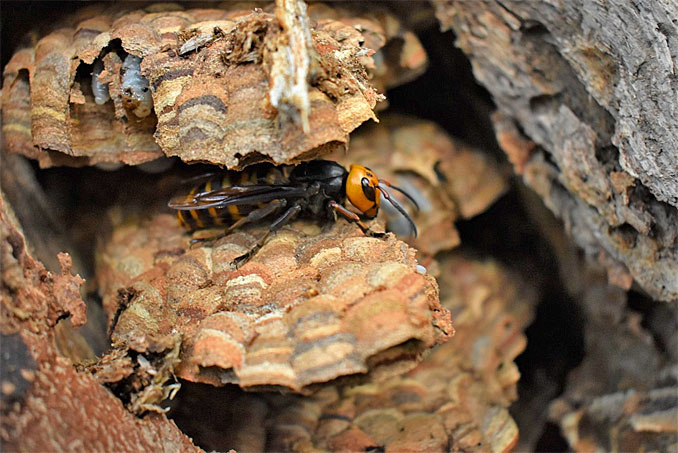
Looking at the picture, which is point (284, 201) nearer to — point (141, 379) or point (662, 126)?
point (141, 379)

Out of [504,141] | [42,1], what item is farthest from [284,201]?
[42,1]

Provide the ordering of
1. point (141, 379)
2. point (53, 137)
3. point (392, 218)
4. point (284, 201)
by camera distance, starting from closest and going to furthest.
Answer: point (141, 379)
point (53, 137)
point (284, 201)
point (392, 218)

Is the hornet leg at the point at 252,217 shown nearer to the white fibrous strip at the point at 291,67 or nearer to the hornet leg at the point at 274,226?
the hornet leg at the point at 274,226

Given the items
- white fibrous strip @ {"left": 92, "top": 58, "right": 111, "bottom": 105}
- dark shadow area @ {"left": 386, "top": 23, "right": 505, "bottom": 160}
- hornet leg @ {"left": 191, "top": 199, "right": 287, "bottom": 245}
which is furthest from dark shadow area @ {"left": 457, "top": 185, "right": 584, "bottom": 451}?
white fibrous strip @ {"left": 92, "top": 58, "right": 111, "bottom": 105}

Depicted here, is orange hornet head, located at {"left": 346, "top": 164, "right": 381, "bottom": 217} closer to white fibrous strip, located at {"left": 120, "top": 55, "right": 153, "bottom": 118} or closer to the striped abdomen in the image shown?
the striped abdomen

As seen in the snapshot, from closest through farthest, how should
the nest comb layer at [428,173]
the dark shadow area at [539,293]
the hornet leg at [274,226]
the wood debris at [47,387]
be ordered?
the wood debris at [47,387] < the hornet leg at [274,226] < the nest comb layer at [428,173] < the dark shadow area at [539,293]

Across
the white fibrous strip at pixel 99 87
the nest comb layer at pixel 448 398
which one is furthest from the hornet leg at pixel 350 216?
the white fibrous strip at pixel 99 87

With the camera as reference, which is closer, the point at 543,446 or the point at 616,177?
the point at 616,177

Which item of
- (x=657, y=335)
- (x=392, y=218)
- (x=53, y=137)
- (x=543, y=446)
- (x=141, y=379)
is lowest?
(x=543, y=446)

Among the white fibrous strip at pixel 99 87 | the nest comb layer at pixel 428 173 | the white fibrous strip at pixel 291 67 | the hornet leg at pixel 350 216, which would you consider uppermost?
the white fibrous strip at pixel 291 67
